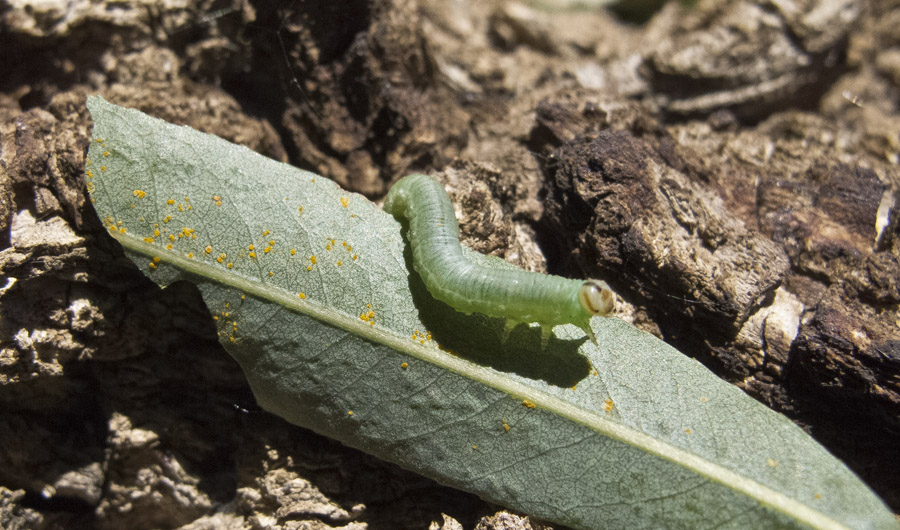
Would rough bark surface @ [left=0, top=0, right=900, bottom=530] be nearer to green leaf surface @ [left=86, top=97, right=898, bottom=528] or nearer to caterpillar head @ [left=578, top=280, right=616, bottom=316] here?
green leaf surface @ [left=86, top=97, right=898, bottom=528]

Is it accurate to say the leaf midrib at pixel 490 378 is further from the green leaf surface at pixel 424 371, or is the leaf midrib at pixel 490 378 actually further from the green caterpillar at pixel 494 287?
the green caterpillar at pixel 494 287

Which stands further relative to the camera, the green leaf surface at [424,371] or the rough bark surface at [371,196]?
the rough bark surface at [371,196]

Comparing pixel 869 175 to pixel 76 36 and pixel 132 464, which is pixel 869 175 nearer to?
pixel 132 464

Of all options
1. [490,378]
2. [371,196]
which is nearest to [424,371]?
[490,378]

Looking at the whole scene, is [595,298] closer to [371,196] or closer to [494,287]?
[494,287]

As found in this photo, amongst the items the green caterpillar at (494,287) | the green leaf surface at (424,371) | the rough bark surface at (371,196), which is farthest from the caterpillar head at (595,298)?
the rough bark surface at (371,196)

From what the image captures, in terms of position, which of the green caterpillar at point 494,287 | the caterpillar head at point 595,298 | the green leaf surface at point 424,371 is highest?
the caterpillar head at point 595,298

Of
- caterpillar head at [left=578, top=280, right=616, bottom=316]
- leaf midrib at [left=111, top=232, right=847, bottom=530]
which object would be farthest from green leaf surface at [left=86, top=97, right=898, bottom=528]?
caterpillar head at [left=578, top=280, right=616, bottom=316]
